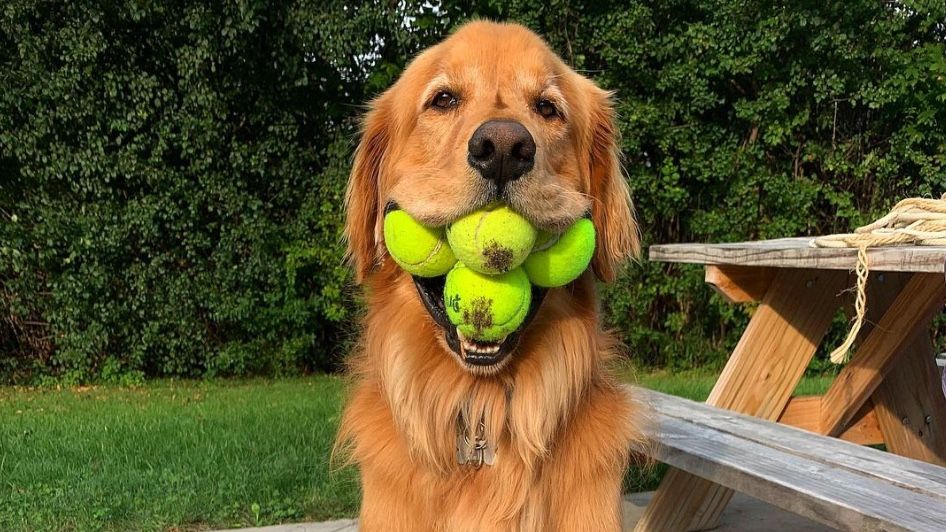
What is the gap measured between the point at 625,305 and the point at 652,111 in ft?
6.54

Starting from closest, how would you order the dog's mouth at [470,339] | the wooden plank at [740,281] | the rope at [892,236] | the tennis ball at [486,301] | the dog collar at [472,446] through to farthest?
the tennis ball at [486,301]
the dog's mouth at [470,339]
the dog collar at [472,446]
the rope at [892,236]
the wooden plank at [740,281]

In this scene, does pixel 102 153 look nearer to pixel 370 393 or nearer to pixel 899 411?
pixel 370 393

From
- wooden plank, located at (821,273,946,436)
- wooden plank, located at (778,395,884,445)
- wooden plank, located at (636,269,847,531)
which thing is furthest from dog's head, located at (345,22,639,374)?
wooden plank, located at (778,395,884,445)

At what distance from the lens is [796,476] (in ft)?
7.00

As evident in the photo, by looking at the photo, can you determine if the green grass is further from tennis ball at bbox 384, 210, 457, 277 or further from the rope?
the rope

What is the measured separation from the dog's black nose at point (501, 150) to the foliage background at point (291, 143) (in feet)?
18.2

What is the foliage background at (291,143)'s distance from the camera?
725 cm

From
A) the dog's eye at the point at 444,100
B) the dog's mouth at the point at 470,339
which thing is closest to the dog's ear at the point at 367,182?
the dog's eye at the point at 444,100

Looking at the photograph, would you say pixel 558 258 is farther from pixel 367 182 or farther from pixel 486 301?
pixel 367 182

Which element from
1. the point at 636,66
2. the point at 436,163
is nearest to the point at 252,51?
the point at 636,66

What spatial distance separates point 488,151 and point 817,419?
2.46 m

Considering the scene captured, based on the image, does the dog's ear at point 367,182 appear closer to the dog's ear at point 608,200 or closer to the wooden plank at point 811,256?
the dog's ear at point 608,200

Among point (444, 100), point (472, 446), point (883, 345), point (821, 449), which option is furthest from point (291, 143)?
point (821, 449)

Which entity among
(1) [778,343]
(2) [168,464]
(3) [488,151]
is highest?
(3) [488,151]
